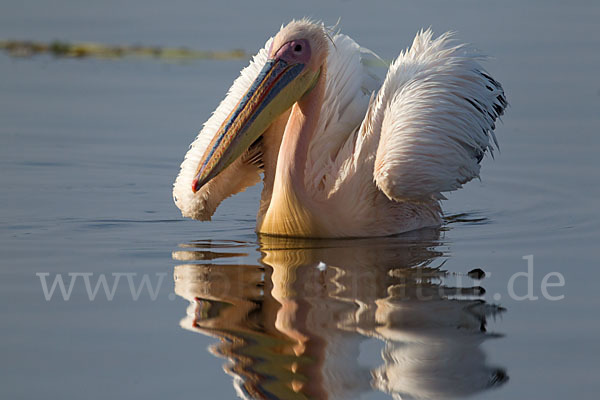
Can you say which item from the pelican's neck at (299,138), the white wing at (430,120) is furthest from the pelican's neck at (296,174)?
the white wing at (430,120)

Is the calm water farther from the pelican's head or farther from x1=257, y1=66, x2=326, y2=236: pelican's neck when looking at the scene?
the pelican's head

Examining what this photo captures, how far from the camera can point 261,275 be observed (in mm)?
5027

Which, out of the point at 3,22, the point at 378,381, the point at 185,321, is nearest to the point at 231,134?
the point at 185,321

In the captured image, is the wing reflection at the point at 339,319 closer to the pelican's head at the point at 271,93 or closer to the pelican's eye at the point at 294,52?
the pelican's head at the point at 271,93

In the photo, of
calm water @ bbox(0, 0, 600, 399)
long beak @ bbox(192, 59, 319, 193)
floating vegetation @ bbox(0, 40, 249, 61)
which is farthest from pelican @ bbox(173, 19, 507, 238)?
floating vegetation @ bbox(0, 40, 249, 61)

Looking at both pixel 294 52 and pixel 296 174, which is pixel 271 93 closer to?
pixel 294 52

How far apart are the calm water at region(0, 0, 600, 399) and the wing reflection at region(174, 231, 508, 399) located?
0.4 inches

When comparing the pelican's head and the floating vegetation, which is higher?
the floating vegetation

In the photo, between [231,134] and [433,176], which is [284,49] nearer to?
[231,134]

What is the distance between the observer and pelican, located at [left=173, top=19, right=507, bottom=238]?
18.2 feet

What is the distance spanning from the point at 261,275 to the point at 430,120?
1321 millimetres

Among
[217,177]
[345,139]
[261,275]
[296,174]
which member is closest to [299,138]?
[296,174]

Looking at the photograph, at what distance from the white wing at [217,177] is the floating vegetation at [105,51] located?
5.93m

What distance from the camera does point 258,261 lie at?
5309 mm
